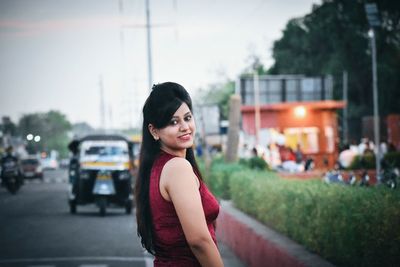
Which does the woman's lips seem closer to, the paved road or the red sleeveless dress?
the red sleeveless dress

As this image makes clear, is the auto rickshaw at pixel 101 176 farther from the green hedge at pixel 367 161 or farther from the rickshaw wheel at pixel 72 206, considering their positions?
the green hedge at pixel 367 161

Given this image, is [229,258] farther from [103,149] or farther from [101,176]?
[103,149]

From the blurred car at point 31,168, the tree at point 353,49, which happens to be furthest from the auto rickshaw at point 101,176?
the tree at point 353,49

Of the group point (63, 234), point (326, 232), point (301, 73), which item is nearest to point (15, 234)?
point (63, 234)

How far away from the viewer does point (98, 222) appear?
18.2 m

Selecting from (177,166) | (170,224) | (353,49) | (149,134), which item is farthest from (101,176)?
(353,49)

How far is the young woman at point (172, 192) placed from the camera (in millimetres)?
3074

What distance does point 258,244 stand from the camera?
9.20 meters

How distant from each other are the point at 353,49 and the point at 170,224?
2340 inches

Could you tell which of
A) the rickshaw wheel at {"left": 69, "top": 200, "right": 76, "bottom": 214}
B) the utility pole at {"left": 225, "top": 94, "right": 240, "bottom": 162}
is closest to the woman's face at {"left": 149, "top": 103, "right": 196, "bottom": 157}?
the rickshaw wheel at {"left": 69, "top": 200, "right": 76, "bottom": 214}

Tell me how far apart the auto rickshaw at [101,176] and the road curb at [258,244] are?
6.69 meters

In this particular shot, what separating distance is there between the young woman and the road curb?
3.53 metres

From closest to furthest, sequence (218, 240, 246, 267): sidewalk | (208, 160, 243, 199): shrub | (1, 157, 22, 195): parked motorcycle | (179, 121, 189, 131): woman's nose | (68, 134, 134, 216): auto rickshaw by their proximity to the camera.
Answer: (179, 121, 189, 131): woman's nose < (218, 240, 246, 267): sidewalk < (208, 160, 243, 199): shrub < (68, 134, 134, 216): auto rickshaw < (1, 157, 22, 195): parked motorcycle

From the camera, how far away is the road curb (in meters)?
7.25
